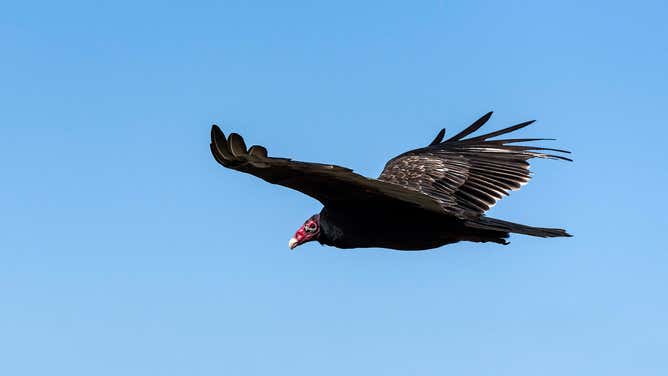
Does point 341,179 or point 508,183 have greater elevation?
point 508,183

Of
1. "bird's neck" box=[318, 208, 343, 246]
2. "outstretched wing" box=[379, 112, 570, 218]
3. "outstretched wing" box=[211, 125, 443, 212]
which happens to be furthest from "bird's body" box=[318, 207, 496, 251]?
"outstretched wing" box=[379, 112, 570, 218]

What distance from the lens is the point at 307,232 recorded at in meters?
9.01

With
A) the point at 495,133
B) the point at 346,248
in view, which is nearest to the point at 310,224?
the point at 346,248

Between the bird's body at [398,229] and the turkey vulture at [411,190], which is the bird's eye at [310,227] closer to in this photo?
the turkey vulture at [411,190]

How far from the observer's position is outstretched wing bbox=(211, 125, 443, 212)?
682 centimetres

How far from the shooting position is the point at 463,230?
8.29m

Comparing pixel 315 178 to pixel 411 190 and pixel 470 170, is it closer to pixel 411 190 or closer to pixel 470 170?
pixel 411 190

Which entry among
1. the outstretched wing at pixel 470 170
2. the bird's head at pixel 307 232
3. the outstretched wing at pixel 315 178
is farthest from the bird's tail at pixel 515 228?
the bird's head at pixel 307 232

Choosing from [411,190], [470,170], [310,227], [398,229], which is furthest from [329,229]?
[470,170]

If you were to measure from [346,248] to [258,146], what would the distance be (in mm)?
2244

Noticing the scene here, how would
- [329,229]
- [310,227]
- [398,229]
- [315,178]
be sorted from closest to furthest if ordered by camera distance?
1. [315,178]
2. [398,229]
3. [329,229]
4. [310,227]

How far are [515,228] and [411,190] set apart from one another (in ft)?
3.36

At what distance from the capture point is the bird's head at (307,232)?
8.92 metres

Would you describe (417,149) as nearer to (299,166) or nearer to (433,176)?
(433,176)
